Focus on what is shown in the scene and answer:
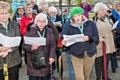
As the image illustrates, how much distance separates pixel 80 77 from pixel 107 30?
4.84 ft

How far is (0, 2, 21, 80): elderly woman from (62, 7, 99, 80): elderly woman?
97cm

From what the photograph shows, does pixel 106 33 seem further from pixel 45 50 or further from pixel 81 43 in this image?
pixel 45 50

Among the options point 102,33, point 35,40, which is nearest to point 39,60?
point 35,40

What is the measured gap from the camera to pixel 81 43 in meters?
4.09

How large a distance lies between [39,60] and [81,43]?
82 centimetres

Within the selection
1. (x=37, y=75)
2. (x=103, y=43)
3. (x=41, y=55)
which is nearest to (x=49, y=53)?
(x=41, y=55)

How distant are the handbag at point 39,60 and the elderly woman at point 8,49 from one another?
259 millimetres

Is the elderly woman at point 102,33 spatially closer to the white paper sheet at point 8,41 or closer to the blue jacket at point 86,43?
the blue jacket at point 86,43

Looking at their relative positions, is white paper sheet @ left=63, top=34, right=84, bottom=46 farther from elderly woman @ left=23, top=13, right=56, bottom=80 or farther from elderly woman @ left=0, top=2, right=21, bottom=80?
elderly woman @ left=0, top=2, right=21, bottom=80

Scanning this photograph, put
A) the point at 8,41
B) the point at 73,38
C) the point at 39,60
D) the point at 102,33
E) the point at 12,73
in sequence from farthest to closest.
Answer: the point at 102,33
the point at 73,38
the point at 39,60
the point at 12,73
the point at 8,41

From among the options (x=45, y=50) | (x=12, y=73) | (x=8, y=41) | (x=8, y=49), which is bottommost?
(x=12, y=73)

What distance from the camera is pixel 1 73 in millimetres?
3660

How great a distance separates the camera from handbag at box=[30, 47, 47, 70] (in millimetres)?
3861

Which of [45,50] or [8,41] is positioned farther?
[45,50]
